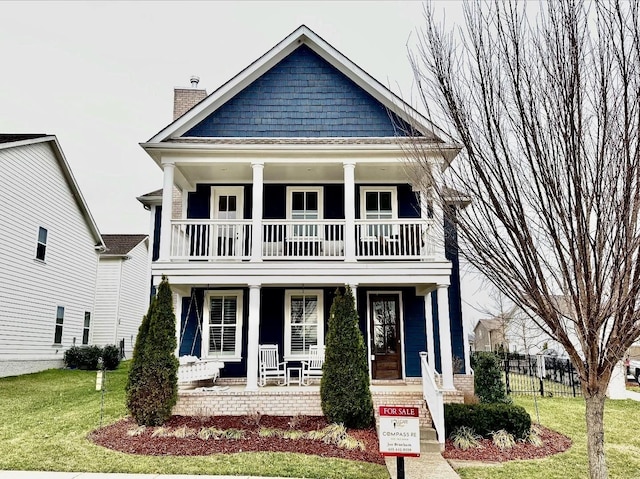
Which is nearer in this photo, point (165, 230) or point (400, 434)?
point (400, 434)

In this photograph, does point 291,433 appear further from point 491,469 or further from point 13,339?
point 13,339

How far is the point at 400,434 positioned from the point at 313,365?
6191 millimetres

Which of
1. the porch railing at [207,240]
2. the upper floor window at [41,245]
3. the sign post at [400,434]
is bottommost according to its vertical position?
the sign post at [400,434]

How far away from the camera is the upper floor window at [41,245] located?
59.8 feet

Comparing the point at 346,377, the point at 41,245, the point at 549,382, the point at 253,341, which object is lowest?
the point at 549,382

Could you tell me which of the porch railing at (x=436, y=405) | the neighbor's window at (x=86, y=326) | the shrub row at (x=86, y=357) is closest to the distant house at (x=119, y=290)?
the neighbor's window at (x=86, y=326)

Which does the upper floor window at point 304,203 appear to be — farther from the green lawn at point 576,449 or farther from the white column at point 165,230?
the green lawn at point 576,449

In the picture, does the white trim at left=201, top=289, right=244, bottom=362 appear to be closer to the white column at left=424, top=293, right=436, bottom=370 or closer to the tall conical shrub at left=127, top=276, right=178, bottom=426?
the tall conical shrub at left=127, top=276, right=178, bottom=426

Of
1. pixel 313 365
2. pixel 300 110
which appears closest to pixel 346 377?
pixel 313 365

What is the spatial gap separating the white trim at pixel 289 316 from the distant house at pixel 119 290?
13264 mm

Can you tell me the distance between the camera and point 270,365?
12.3 meters

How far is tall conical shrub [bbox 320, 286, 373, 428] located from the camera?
9242 mm

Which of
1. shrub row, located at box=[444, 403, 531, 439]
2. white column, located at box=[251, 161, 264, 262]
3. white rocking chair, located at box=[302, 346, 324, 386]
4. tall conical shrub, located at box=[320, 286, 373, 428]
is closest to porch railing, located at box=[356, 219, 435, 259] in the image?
tall conical shrub, located at box=[320, 286, 373, 428]

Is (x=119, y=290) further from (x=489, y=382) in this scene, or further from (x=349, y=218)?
(x=489, y=382)
